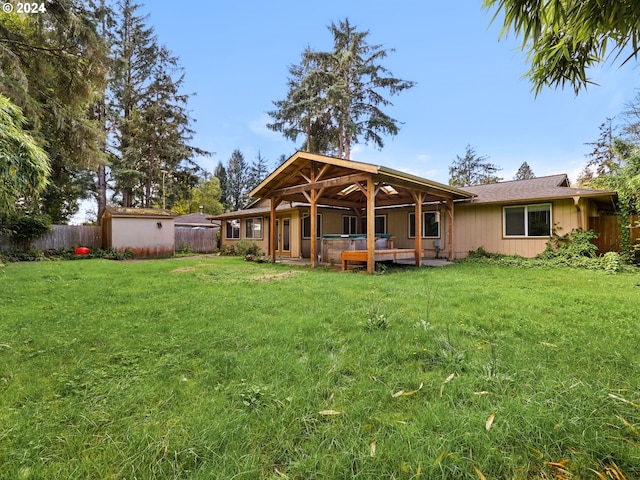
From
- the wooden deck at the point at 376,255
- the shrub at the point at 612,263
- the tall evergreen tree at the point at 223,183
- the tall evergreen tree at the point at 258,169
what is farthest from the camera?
the tall evergreen tree at the point at 258,169

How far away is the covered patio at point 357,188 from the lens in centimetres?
777

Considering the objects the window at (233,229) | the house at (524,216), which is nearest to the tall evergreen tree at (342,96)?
the window at (233,229)

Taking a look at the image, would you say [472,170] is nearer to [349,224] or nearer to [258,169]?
[349,224]

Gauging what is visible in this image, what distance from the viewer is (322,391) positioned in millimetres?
2119

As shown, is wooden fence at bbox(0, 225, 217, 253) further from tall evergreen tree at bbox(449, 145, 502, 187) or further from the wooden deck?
tall evergreen tree at bbox(449, 145, 502, 187)

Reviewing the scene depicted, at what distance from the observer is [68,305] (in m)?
4.46

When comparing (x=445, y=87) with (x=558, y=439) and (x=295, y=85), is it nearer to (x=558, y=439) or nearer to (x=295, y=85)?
(x=295, y=85)

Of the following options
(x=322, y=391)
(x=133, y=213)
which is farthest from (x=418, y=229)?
(x=133, y=213)

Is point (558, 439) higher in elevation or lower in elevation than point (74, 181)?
lower

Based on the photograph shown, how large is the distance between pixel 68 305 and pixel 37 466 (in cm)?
387

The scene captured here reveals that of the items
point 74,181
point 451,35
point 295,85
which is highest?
point 295,85

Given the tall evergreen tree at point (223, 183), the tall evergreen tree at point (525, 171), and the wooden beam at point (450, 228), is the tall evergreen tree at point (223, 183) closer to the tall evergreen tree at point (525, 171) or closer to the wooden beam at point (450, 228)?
the wooden beam at point (450, 228)

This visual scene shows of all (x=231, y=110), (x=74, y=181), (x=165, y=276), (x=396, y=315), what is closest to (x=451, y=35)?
(x=396, y=315)

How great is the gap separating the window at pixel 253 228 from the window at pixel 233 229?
1.03 meters
